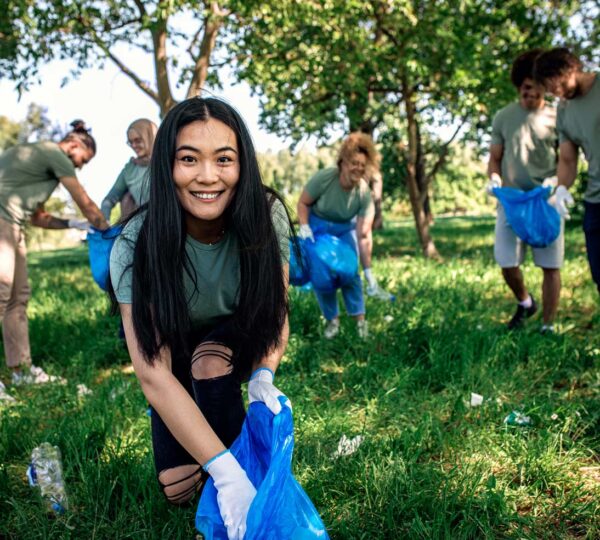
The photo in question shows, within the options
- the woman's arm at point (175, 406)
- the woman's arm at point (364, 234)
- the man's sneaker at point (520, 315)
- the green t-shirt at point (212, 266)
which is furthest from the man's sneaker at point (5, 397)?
the man's sneaker at point (520, 315)

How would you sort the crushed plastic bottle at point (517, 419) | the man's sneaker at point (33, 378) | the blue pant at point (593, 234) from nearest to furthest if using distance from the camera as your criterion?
1. the crushed plastic bottle at point (517, 419)
2. the blue pant at point (593, 234)
3. the man's sneaker at point (33, 378)

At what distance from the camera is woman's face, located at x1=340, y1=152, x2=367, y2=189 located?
4.36 metres

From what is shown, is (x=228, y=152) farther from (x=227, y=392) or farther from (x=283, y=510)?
(x=283, y=510)

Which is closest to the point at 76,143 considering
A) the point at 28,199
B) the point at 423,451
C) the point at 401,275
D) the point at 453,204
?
the point at 28,199

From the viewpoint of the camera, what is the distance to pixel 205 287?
198 centimetres

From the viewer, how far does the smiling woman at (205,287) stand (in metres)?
1.70

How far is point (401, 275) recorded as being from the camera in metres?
7.01

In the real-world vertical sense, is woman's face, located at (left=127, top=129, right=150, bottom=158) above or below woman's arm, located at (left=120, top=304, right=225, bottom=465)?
above

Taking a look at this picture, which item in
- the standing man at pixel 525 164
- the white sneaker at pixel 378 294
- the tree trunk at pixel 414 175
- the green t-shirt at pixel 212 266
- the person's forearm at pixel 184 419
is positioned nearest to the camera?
the person's forearm at pixel 184 419

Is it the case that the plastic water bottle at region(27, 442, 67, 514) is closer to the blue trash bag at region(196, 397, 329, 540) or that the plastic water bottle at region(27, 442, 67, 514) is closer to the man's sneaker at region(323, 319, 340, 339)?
the blue trash bag at region(196, 397, 329, 540)

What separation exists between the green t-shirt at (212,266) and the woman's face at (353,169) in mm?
2409

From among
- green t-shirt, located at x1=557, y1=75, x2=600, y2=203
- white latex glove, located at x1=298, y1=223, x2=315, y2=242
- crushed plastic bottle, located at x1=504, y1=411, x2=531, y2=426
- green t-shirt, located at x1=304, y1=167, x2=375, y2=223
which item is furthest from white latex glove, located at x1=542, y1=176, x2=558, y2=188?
crushed plastic bottle, located at x1=504, y1=411, x2=531, y2=426

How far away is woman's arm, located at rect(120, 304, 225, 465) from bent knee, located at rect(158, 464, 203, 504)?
38cm

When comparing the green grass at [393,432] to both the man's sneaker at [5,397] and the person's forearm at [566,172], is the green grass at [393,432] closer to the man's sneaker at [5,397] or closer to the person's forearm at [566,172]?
the man's sneaker at [5,397]
